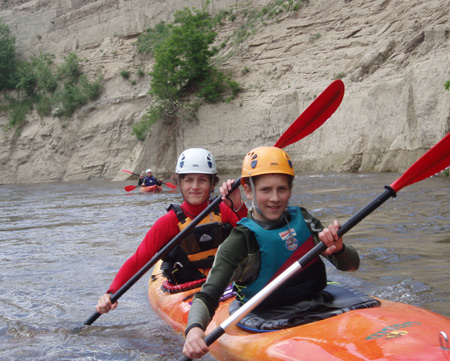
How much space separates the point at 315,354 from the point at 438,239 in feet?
11.9

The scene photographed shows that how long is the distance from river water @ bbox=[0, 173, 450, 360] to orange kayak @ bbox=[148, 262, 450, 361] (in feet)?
1.58

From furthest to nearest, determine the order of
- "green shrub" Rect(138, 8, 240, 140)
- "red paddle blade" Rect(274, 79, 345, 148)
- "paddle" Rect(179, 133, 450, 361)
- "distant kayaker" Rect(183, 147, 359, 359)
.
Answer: "green shrub" Rect(138, 8, 240, 140), "red paddle blade" Rect(274, 79, 345, 148), "distant kayaker" Rect(183, 147, 359, 359), "paddle" Rect(179, 133, 450, 361)

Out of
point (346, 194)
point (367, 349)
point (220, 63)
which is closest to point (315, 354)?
point (367, 349)

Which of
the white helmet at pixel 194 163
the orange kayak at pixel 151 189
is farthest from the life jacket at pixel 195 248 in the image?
the orange kayak at pixel 151 189

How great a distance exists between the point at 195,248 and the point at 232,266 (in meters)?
1.36

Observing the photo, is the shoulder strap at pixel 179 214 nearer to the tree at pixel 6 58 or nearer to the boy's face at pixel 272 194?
the boy's face at pixel 272 194

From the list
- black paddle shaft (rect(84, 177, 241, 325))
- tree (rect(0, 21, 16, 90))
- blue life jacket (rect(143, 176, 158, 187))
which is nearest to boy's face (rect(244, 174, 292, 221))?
black paddle shaft (rect(84, 177, 241, 325))

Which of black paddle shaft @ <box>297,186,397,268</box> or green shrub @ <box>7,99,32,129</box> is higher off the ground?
green shrub @ <box>7,99,32,129</box>

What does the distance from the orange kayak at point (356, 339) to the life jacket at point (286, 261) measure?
0.23m

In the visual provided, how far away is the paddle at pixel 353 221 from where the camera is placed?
2.29 metres

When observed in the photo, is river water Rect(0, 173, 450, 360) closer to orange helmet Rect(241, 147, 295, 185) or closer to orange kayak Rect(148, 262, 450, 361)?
orange kayak Rect(148, 262, 450, 361)

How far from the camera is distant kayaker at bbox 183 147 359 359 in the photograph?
7.87 feet

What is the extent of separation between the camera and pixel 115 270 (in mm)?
A: 5488

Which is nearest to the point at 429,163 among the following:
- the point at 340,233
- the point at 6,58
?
the point at 340,233
